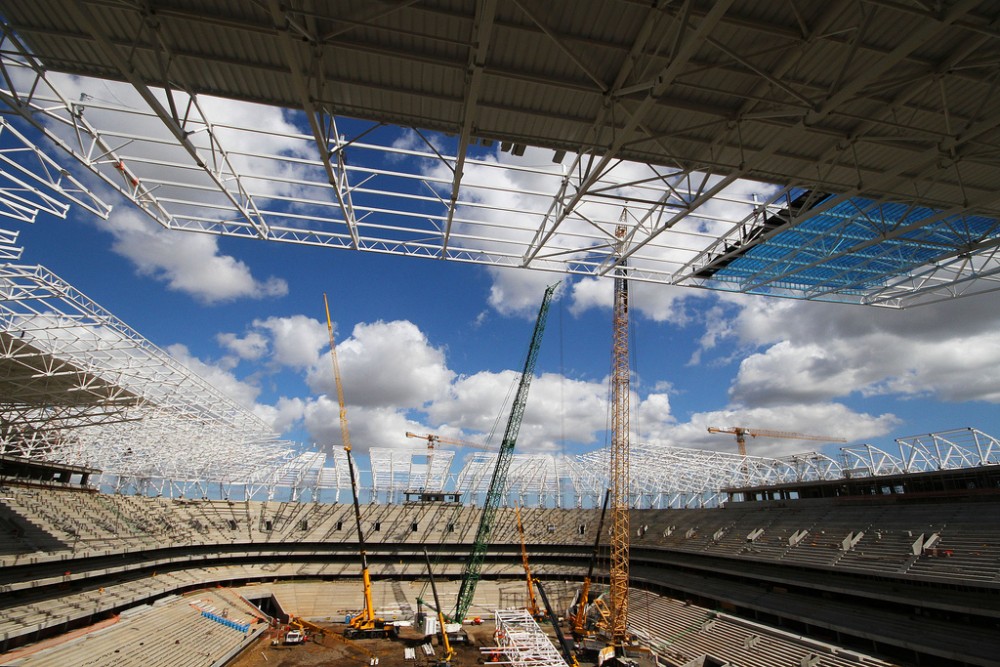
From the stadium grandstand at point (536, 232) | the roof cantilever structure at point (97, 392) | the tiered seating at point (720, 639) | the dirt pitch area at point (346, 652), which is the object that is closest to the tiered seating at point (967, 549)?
the stadium grandstand at point (536, 232)

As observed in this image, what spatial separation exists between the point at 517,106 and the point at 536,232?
5.54 m

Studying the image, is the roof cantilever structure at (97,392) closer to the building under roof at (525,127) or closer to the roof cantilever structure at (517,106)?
the building under roof at (525,127)

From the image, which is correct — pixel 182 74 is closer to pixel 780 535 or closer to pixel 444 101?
pixel 444 101

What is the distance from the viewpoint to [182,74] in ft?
35.9

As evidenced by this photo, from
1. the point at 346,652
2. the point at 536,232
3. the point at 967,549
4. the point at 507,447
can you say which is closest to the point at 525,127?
the point at 536,232

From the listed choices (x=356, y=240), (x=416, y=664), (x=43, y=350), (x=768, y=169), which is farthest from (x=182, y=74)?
(x=416, y=664)

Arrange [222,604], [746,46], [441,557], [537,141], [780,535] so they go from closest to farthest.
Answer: [746,46]
[537,141]
[780,535]
[222,604]
[441,557]

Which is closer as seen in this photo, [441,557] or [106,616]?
[106,616]

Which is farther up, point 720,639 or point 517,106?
point 517,106

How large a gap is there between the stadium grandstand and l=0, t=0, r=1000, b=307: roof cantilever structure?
8 centimetres

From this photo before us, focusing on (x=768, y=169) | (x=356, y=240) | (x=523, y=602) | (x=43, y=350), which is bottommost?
(x=523, y=602)

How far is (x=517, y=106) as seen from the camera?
11.9 metres

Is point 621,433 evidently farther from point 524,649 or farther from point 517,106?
point 517,106

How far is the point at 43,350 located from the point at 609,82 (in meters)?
25.2
